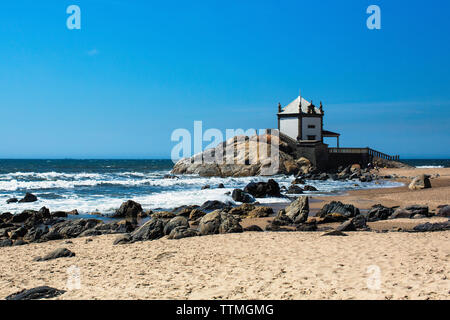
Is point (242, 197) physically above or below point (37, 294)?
below

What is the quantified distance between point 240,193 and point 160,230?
1278cm

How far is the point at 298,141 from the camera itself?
54.2 metres

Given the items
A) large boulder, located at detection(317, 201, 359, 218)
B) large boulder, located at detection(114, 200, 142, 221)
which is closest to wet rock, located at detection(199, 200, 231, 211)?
large boulder, located at detection(114, 200, 142, 221)

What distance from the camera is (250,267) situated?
895 cm

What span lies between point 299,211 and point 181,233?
6.26 metres

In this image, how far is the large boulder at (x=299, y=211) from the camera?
55.2ft

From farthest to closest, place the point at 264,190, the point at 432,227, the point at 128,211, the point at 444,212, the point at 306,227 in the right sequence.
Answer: the point at 264,190
the point at 128,211
the point at 444,212
the point at 306,227
the point at 432,227

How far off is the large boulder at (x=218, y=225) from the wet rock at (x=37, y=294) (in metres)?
7.05

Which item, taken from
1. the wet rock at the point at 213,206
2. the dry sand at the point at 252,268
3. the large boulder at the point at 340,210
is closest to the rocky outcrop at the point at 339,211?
the large boulder at the point at 340,210

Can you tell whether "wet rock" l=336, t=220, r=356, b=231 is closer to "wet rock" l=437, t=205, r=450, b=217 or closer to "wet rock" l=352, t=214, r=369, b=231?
"wet rock" l=352, t=214, r=369, b=231

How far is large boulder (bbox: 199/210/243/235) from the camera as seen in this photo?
46.8 feet

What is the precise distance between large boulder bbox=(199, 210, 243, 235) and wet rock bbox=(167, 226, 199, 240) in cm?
43

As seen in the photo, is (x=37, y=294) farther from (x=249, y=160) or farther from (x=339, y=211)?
(x=249, y=160)

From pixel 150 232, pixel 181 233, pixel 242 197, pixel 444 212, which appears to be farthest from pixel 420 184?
pixel 150 232
